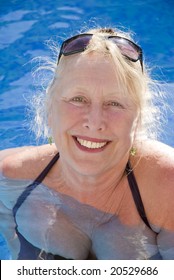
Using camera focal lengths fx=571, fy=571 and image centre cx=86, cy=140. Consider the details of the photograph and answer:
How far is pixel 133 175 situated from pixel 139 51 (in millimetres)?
610

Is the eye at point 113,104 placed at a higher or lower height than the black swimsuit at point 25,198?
higher

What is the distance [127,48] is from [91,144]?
0.47 m

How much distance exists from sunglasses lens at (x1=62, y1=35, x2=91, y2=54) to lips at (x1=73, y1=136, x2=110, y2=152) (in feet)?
1.35

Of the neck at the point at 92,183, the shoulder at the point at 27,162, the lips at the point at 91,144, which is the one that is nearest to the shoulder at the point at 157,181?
the neck at the point at 92,183

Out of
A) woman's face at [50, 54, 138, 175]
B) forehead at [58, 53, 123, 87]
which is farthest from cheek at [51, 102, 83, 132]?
forehead at [58, 53, 123, 87]

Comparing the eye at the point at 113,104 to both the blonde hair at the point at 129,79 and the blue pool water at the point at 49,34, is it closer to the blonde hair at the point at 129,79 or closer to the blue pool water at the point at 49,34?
the blonde hair at the point at 129,79

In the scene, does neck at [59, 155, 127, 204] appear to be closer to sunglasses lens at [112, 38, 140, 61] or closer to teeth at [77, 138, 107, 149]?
teeth at [77, 138, 107, 149]

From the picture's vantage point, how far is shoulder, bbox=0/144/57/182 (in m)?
3.14

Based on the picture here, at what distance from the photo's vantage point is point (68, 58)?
267cm

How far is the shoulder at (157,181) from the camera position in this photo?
2695 millimetres

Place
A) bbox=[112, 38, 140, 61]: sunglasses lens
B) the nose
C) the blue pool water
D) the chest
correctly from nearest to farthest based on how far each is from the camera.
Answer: the nose < bbox=[112, 38, 140, 61]: sunglasses lens < the chest < the blue pool water

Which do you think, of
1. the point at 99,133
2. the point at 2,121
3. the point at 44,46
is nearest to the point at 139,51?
the point at 99,133

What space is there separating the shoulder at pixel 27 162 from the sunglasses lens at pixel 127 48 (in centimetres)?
79
